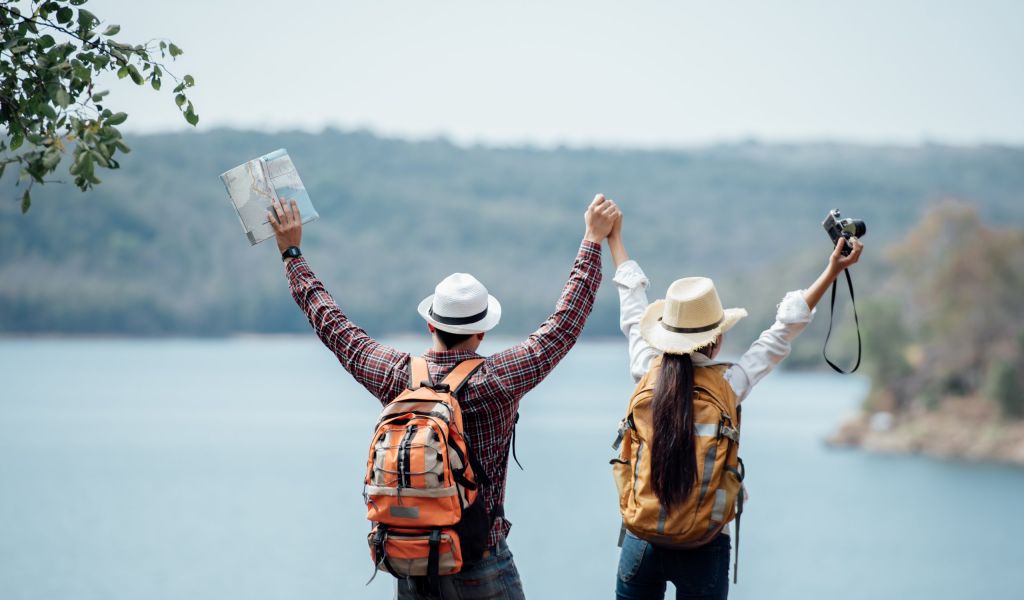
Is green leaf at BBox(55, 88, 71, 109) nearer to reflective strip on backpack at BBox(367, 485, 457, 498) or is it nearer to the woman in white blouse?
reflective strip on backpack at BBox(367, 485, 457, 498)

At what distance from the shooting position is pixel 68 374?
76938mm

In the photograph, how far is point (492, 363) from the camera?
2.79 metres

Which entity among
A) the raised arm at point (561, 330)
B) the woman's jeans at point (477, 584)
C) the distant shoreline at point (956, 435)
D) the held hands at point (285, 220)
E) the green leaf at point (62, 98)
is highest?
the green leaf at point (62, 98)

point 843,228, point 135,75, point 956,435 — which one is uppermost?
point 135,75

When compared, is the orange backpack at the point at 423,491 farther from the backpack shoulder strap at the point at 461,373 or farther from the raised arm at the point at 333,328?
the raised arm at the point at 333,328

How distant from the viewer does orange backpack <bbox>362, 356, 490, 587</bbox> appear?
263 cm

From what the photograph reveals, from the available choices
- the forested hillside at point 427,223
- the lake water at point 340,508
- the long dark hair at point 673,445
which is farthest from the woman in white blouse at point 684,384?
the forested hillside at point 427,223

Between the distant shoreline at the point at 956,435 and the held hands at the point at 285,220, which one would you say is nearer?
the held hands at the point at 285,220

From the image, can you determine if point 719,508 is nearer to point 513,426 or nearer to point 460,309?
point 513,426

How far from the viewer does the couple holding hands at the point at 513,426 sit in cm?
266

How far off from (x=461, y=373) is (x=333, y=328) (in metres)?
0.41

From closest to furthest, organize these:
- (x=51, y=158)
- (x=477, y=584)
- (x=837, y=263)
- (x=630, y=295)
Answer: (x=477, y=584), (x=51, y=158), (x=837, y=263), (x=630, y=295)

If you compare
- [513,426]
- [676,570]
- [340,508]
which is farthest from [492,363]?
[340,508]

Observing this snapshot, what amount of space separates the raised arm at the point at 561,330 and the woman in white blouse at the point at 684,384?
0.75ft
